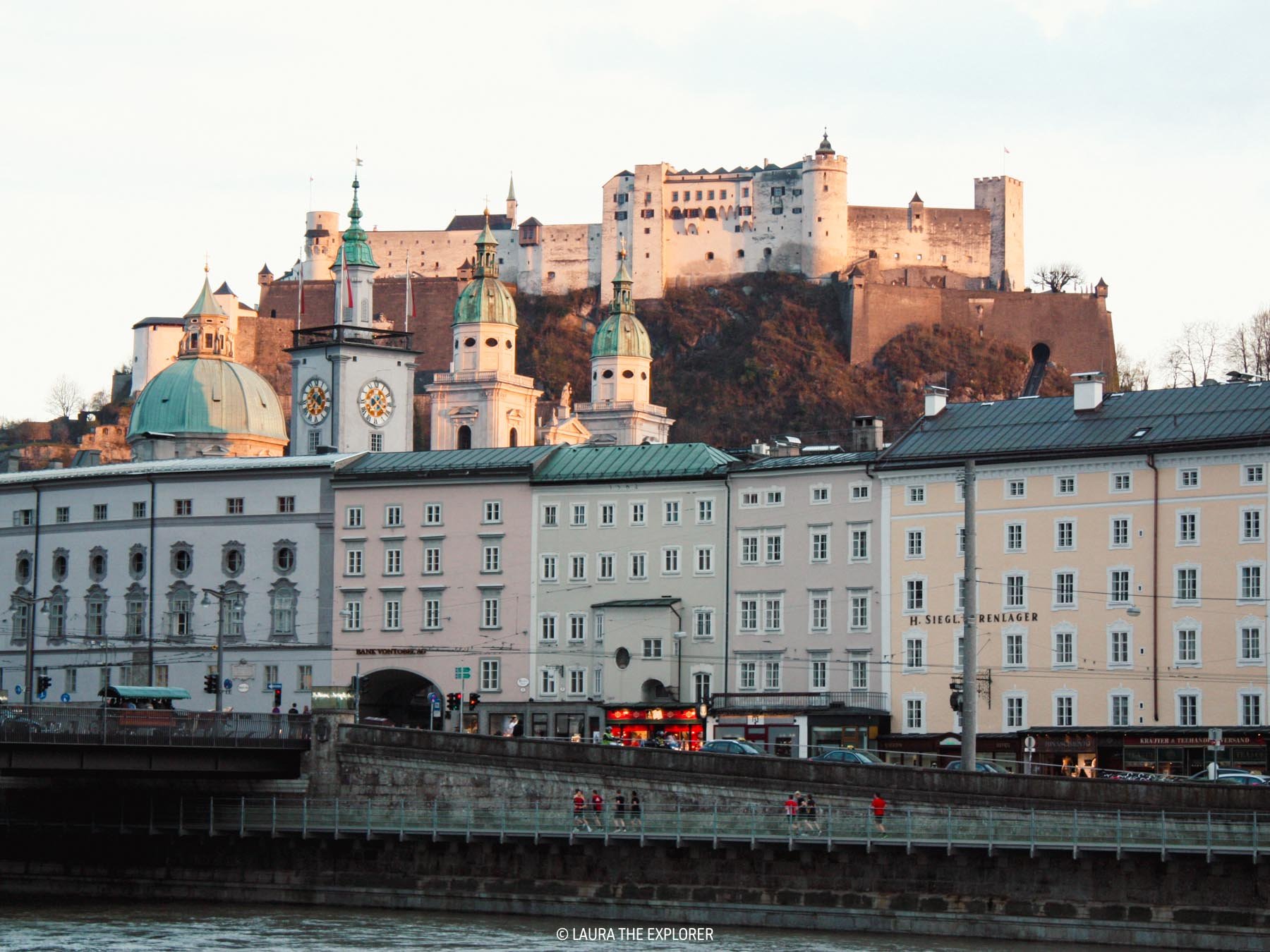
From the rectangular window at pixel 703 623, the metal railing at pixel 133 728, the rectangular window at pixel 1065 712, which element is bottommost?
the metal railing at pixel 133 728

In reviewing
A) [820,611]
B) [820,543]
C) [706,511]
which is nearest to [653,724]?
[820,611]

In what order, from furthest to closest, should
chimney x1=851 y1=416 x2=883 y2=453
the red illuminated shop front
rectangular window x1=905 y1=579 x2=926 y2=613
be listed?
1. chimney x1=851 y1=416 x2=883 y2=453
2. the red illuminated shop front
3. rectangular window x1=905 y1=579 x2=926 y2=613

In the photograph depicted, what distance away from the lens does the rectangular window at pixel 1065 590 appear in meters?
81.4

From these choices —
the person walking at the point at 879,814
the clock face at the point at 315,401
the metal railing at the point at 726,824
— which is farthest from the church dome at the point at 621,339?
the person walking at the point at 879,814

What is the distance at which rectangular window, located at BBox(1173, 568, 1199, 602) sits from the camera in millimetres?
78875

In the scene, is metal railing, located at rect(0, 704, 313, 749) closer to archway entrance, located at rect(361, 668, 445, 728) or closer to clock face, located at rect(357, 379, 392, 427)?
archway entrance, located at rect(361, 668, 445, 728)

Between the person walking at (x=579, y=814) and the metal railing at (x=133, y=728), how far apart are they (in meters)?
10.4

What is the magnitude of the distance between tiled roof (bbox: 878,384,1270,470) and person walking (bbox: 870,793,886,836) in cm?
2165

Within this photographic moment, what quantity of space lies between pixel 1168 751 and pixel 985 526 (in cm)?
1021

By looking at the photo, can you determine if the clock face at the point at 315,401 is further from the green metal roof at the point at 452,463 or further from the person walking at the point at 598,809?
the person walking at the point at 598,809

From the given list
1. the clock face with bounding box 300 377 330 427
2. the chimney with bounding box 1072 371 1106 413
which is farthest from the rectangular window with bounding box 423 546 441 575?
the clock face with bounding box 300 377 330 427

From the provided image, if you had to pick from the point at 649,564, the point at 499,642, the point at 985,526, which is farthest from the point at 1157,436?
the point at 499,642

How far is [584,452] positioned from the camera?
9656cm

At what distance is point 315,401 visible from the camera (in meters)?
124
